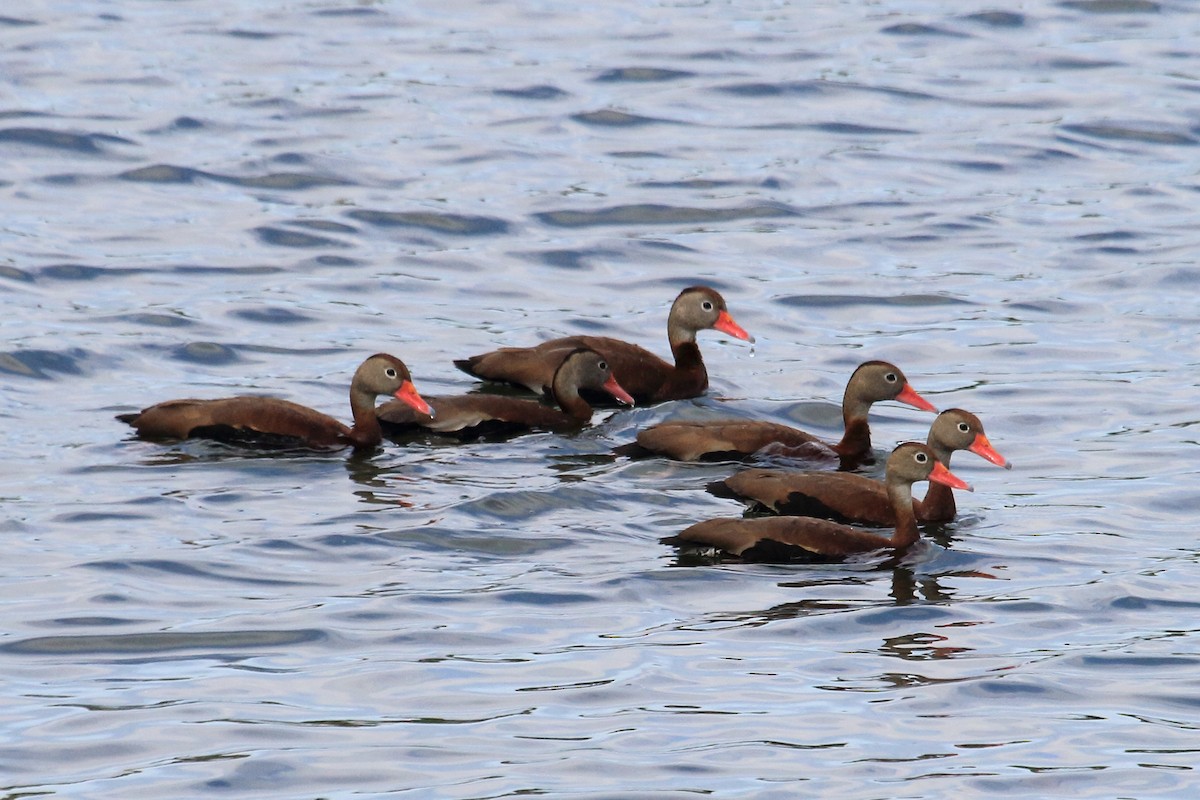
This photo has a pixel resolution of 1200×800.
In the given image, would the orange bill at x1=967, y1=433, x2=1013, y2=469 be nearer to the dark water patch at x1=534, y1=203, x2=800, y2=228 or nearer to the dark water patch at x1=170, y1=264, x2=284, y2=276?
the dark water patch at x1=170, y1=264, x2=284, y2=276

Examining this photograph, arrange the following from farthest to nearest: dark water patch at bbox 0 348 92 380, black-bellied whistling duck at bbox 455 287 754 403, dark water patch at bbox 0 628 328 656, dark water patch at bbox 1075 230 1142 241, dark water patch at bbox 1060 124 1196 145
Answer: dark water patch at bbox 1060 124 1196 145 < dark water patch at bbox 1075 230 1142 241 < dark water patch at bbox 0 348 92 380 < black-bellied whistling duck at bbox 455 287 754 403 < dark water patch at bbox 0 628 328 656

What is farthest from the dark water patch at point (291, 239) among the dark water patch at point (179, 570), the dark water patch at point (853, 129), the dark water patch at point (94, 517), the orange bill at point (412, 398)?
the dark water patch at point (179, 570)

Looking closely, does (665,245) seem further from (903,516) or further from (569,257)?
(903,516)

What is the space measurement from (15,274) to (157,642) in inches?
316

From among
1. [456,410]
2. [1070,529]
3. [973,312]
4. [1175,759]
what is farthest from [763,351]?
[1175,759]

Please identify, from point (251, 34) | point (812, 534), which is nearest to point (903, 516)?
point (812, 534)

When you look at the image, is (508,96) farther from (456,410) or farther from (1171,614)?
(1171,614)

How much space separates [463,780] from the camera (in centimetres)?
753

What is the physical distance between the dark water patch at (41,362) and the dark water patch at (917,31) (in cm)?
1361

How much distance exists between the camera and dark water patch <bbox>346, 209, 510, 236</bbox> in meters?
18.1

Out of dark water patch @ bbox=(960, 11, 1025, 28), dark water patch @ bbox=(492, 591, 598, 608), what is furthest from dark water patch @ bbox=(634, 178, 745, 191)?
dark water patch @ bbox=(492, 591, 598, 608)

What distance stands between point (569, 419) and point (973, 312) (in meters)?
4.08

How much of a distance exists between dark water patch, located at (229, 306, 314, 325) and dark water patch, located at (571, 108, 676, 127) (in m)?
6.74

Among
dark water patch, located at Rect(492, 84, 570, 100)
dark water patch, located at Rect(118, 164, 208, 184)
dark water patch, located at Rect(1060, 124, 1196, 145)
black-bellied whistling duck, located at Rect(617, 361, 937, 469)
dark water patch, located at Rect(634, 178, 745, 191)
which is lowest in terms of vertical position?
black-bellied whistling duck, located at Rect(617, 361, 937, 469)
